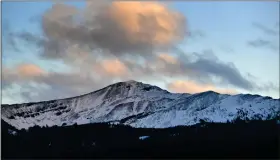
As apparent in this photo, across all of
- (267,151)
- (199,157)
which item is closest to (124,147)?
(199,157)

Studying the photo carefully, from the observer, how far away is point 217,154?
5940 inches

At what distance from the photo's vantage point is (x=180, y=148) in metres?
164

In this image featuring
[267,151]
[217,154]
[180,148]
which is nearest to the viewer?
[267,151]

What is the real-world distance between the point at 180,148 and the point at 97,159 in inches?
1130

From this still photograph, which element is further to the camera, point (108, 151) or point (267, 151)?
point (108, 151)

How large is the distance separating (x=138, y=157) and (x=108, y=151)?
23931 millimetres

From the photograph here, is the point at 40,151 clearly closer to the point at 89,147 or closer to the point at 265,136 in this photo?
the point at 89,147

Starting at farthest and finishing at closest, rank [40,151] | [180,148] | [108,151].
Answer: [40,151], [108,151], [180,148]

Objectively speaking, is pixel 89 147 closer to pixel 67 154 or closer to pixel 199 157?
A: pixel 67 154

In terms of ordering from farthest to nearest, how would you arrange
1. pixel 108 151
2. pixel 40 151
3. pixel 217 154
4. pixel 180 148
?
pixel 40 151 → pixel 108 151 → pixel 180 148 → pixel 217 154

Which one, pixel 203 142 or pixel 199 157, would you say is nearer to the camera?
pixel 199 157

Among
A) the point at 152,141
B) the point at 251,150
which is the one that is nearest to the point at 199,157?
the point at 251,150

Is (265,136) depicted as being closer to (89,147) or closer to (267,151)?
(267,151)

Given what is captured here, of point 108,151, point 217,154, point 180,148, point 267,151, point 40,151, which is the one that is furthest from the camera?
point 40,151
